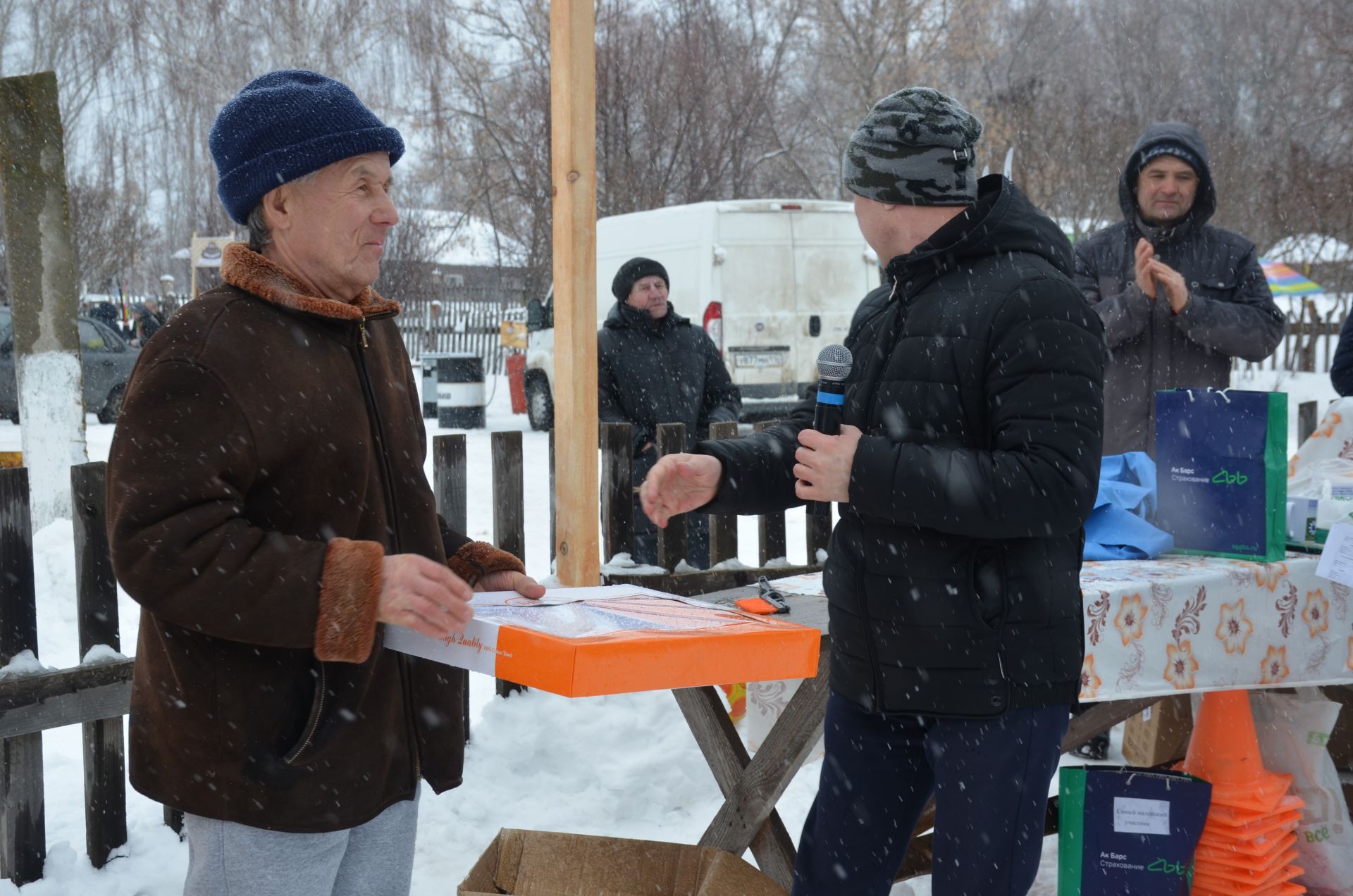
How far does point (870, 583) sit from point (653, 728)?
8.47 ft

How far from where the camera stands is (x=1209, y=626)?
3.12 m

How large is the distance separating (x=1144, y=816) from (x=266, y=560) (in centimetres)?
257

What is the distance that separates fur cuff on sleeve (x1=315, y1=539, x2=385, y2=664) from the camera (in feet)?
5.17

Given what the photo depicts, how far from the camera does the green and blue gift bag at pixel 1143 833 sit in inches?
125

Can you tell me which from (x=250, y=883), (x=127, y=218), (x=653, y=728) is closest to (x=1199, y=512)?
(x=653, y=728)

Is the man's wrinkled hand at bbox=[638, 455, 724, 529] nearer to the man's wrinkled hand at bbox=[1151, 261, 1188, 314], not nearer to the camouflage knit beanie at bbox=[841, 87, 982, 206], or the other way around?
the camouflage knit beanie at bbox=[841, 87, 982, 206]

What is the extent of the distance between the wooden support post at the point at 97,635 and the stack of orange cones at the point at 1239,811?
120 inches

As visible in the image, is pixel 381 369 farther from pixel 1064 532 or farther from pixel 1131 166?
pixel 1131 166

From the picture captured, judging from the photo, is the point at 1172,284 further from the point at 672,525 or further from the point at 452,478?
the point at 452,478

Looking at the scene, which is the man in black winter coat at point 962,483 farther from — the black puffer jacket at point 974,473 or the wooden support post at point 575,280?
the wooden support post at point 575,280

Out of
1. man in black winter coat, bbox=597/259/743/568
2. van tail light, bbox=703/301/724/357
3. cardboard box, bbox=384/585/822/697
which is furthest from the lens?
van tail light, bbox=703/301/724/357

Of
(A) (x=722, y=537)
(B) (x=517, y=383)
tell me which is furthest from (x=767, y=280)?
(A) (x=722, y=537)

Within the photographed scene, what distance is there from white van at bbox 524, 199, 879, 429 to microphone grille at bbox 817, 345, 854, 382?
9087 mm

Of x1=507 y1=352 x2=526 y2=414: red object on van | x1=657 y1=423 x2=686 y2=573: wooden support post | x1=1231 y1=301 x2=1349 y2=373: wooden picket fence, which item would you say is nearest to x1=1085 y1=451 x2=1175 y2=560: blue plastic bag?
x1=657 y1=423 x2=686 y2=573: wooden support post
